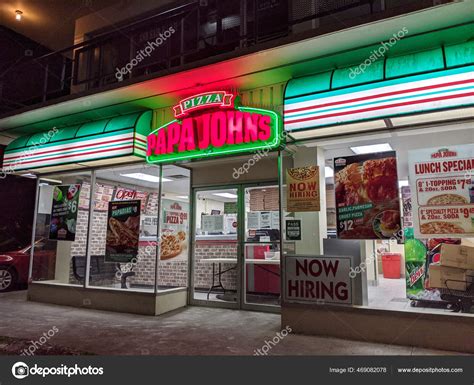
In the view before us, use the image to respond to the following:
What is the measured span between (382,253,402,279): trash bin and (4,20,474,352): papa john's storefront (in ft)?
6.68

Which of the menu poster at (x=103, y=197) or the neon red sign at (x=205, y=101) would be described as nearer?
the neon red sign at (x=205, y=101)

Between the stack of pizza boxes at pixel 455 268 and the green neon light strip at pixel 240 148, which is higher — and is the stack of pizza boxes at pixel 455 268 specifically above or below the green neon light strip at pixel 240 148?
below

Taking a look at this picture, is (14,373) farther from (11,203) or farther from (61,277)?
(11,203)

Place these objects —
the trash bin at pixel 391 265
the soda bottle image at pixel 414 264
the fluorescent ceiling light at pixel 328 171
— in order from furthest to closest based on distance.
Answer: the trash bin at pixel 391 265 < the fluorescent ceiling light at pixel 328 171 < the soda bottle image at pixel 414 264

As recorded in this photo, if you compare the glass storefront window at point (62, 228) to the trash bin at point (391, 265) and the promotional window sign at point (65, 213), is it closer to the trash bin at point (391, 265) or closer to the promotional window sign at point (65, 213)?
the promotional window sign at point (65, 213)

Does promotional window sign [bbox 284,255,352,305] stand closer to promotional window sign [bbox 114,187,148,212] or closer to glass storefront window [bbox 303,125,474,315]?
glass storefront window [bbox 303,125,474,315]

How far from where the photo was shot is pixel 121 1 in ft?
32.0

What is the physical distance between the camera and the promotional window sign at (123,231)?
750cm

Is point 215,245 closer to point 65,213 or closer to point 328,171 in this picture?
point 328,171

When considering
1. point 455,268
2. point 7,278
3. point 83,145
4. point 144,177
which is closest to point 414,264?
point 455,268

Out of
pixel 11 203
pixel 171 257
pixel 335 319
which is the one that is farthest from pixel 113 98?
pixel 11 203

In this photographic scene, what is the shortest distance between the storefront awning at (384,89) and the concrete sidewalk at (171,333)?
10.4 feet

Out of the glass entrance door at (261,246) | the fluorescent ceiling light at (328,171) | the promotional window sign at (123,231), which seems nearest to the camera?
the glass entrance door at (261,246)

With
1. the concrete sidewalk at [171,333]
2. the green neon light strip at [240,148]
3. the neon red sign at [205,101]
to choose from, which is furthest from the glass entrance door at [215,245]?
the neon red sign at [205,101]
